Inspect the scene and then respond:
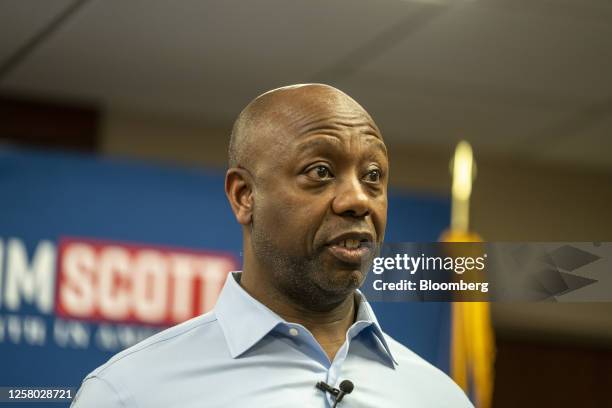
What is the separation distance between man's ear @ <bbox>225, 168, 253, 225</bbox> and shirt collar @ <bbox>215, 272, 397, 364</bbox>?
0.28ft

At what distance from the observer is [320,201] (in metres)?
1.22

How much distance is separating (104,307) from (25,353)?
45cm

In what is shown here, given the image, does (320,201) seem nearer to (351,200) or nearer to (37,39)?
(351,200)

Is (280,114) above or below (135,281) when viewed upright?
below

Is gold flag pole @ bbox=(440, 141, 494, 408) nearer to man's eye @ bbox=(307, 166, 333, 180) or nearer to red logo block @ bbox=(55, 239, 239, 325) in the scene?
man's eye @ bbox=(307, 166, 333, 180)

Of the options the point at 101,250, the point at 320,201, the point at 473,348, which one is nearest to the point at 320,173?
the point at 320,201

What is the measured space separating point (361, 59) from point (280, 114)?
1668 mm

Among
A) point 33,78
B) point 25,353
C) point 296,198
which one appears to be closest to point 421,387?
point 296,198

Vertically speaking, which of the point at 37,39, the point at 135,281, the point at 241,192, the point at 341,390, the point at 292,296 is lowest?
the point at 341,390

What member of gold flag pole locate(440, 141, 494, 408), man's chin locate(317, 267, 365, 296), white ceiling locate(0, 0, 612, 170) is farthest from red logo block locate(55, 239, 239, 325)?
man's chin locate(317, 267, 365, 296)

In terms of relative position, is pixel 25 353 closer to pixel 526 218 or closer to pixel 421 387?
pixel 421 387

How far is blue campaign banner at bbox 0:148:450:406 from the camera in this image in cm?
209

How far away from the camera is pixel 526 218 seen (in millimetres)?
3770

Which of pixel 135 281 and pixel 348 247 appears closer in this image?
pixel 348 247
